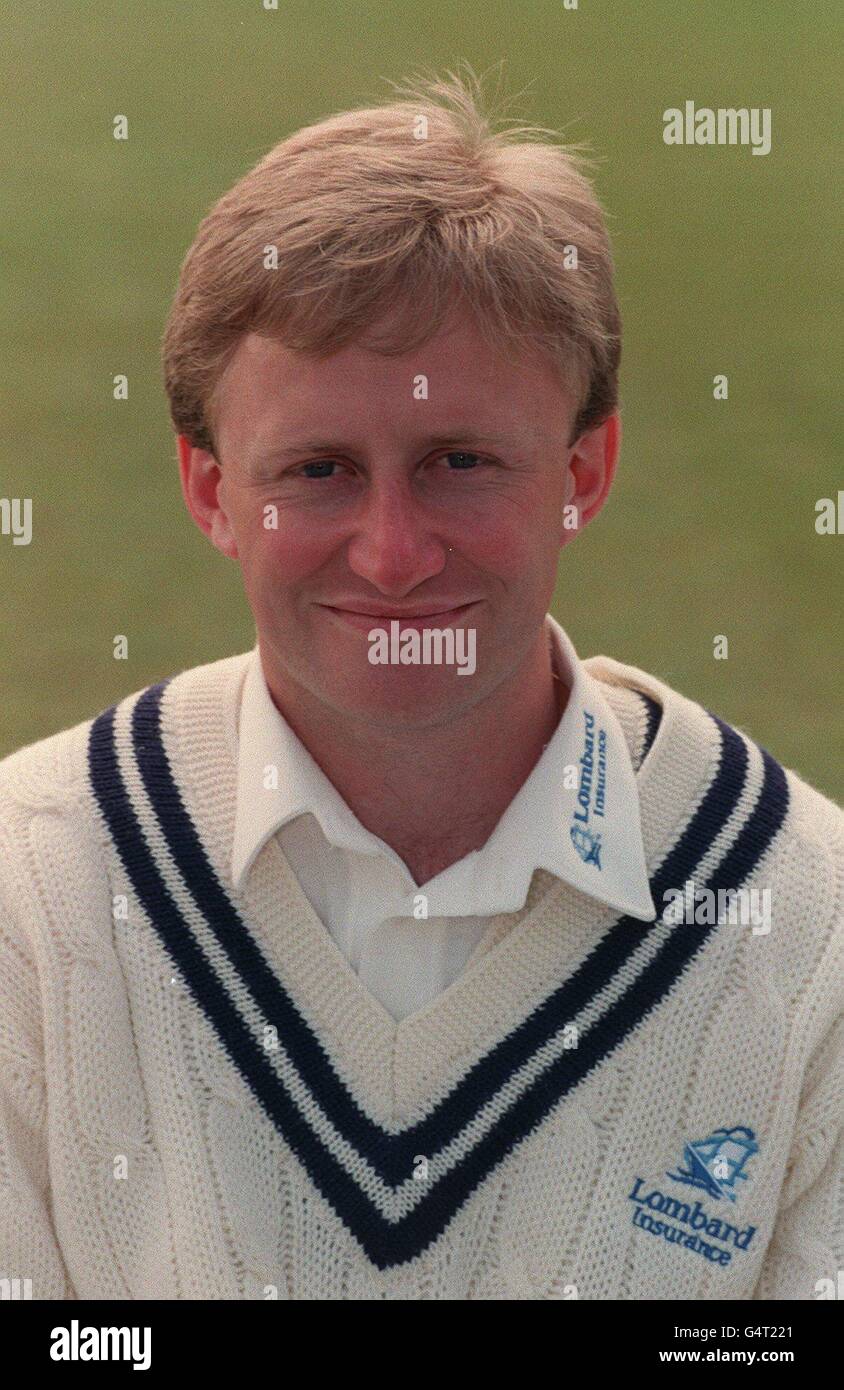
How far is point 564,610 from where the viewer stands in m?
2.57

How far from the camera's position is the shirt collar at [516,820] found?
1363 mm

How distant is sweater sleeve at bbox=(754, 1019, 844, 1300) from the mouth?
490 millimetres

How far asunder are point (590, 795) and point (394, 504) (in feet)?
1.13

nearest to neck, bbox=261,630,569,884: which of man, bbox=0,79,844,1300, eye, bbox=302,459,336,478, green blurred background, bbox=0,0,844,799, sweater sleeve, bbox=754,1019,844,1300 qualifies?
man, bbox=0,79,844,1300

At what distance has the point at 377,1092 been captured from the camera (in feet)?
4.43

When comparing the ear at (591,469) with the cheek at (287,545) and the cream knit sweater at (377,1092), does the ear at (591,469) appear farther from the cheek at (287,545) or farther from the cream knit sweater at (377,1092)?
the cream knit sweater at (377,1092)

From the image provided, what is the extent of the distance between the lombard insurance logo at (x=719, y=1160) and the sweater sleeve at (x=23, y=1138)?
0.53 metres

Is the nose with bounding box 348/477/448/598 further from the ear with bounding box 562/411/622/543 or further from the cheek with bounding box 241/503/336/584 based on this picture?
the ear with bounding box 562/411/622/543

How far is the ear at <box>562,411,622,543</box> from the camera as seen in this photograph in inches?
56.1

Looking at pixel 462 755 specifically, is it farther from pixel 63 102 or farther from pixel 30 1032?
pixel 63 102

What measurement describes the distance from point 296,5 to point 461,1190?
172 centimetres
